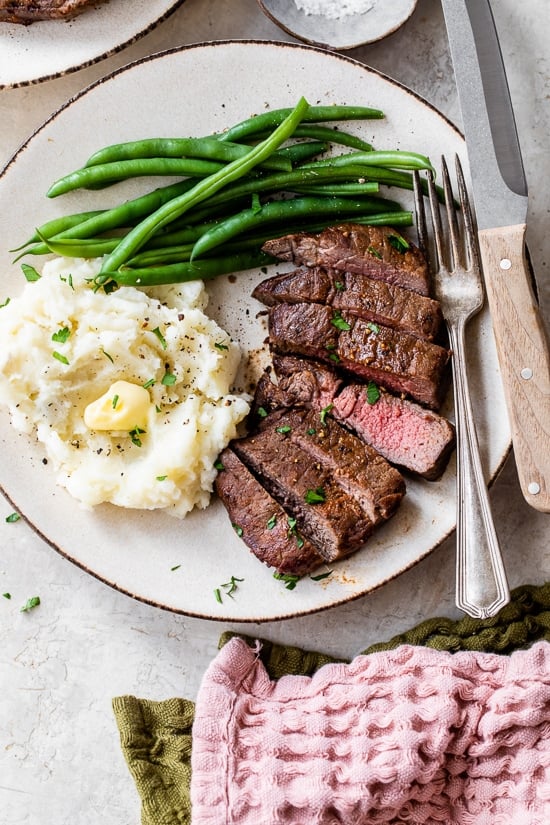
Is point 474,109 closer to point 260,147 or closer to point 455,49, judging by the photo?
point 455,49

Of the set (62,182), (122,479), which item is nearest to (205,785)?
(122,479)

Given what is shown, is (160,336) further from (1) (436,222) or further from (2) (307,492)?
(1) (436,222)

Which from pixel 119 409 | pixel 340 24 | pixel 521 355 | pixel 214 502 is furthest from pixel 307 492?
pixel 340 24

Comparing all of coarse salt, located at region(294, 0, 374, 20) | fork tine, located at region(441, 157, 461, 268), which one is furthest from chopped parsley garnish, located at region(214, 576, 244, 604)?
coarse salt, located at region(294, 0, 374, 20)

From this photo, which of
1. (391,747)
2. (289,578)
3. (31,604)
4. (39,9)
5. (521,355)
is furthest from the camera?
(31,604)

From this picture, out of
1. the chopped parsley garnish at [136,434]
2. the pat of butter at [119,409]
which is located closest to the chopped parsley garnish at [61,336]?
the pat of butter at [119,409]

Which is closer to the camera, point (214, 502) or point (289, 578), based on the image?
point (289, 578)
